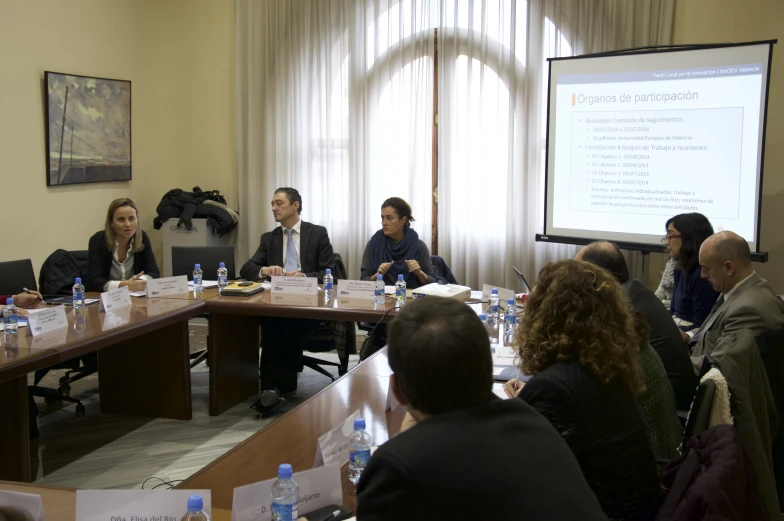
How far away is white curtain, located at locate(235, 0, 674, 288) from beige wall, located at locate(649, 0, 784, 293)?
20cm

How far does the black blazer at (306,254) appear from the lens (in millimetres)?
4672

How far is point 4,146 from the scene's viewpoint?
491 centimetres

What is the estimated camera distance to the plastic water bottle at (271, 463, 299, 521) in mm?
1404

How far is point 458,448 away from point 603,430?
637 millimetres

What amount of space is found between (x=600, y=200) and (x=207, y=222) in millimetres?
3230

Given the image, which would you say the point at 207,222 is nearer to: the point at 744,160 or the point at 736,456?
the point at 744,160

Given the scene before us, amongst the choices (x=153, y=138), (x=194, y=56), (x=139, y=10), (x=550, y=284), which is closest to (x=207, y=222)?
(x=153, y=138)

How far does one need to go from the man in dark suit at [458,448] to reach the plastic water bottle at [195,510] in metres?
0.37

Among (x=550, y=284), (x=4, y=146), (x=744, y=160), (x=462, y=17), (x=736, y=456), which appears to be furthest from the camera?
(x=462, y=17)

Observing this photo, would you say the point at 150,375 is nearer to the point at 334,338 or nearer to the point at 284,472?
the point at 334,338

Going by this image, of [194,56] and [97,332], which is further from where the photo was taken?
[194,56]

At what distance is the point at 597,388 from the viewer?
5.32 feet

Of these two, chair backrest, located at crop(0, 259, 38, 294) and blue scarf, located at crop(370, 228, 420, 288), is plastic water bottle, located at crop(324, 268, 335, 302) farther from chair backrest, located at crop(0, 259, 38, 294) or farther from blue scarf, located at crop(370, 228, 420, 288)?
chair backrest, located at crop(0, 259, 38, 294)

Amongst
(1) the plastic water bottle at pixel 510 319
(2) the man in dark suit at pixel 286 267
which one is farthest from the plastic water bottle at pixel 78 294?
(1) the plastic water bottle at pixel 510 319
